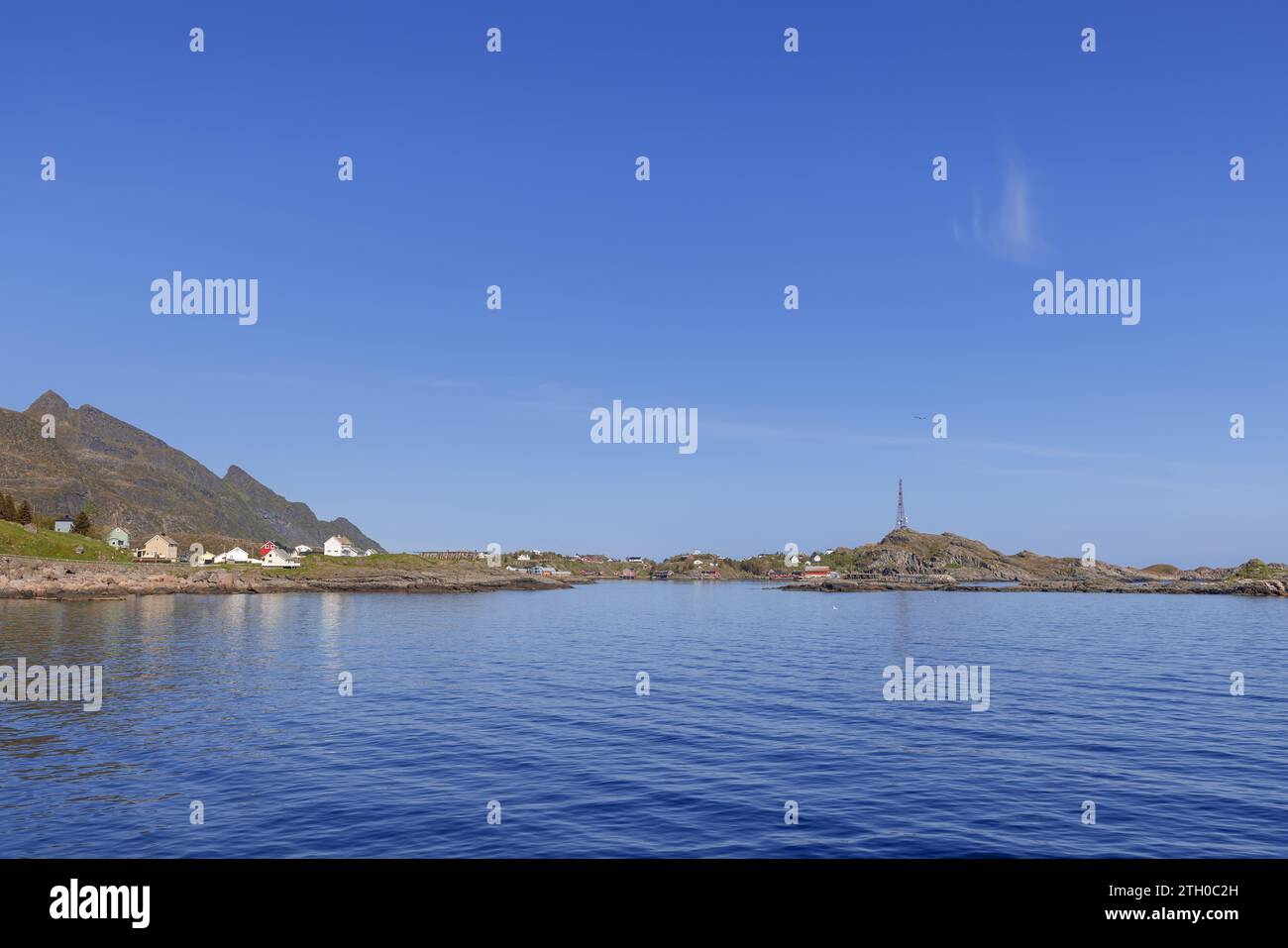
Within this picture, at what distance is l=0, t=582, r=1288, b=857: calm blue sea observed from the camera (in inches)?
938

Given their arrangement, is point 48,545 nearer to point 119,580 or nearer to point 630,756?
point 119,580

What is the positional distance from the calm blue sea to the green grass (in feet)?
343

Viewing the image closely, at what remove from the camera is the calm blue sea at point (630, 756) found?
23.8m

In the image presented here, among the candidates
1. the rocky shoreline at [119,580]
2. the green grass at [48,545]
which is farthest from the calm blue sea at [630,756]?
the green grass at [48,545]

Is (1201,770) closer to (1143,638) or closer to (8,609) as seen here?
(1143,638)

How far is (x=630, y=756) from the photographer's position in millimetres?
34562

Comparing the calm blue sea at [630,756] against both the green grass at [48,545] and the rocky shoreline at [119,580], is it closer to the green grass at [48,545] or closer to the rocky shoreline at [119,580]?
the rocky shoreline at [119,580]

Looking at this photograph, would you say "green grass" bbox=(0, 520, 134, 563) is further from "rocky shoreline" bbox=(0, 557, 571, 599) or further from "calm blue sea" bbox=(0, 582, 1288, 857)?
"calm blue sea" bbox=(0, 582, 1288, 857)

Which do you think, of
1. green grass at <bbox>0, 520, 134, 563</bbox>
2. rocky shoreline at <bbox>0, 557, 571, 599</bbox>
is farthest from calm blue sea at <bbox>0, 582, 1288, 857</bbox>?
green grass at <bbox>0, 520, 134, 563</bbox>

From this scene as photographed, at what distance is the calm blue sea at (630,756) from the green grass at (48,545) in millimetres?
104630

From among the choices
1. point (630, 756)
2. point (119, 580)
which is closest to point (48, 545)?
point (119, 580)

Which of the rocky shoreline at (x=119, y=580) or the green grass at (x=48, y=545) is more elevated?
the green grass at (x=48, y=545)

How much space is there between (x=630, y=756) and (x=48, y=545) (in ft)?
606
